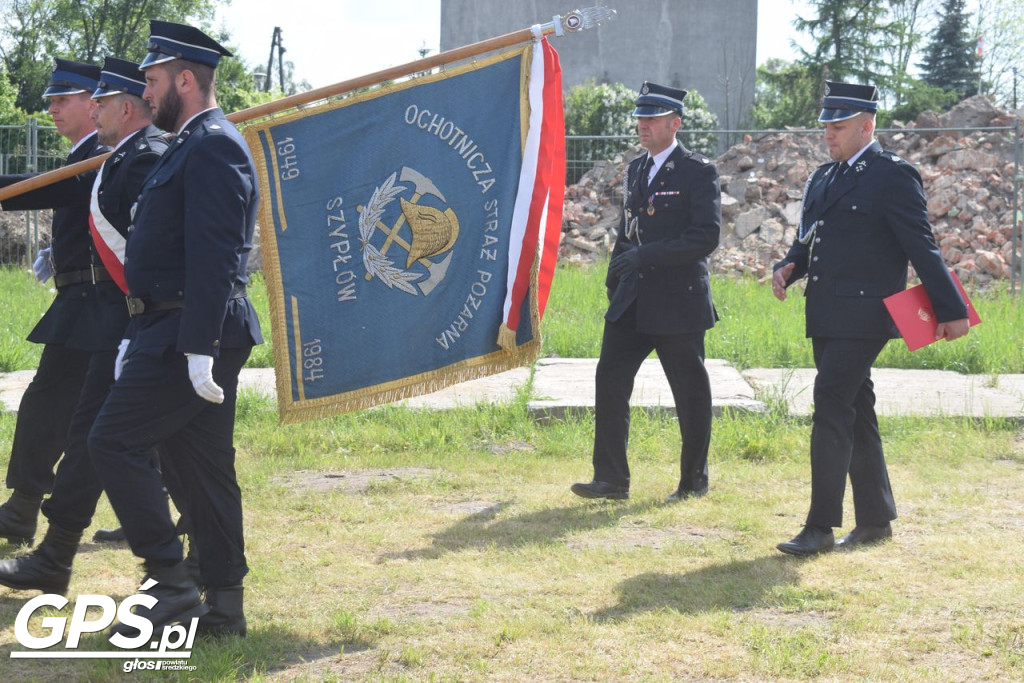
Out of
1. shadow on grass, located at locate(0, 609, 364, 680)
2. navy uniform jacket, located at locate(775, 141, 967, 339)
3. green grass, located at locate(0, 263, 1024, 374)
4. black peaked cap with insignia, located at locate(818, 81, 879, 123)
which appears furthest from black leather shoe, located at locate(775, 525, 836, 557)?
green grass, located at locate(0, 263, 1024, 374)

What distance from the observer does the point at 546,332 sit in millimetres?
10820

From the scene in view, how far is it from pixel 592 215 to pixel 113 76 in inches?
562

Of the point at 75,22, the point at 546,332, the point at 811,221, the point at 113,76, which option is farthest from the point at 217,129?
the point at 75,22

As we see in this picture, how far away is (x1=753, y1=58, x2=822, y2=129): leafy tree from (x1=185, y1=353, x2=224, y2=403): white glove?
→ 3457cm

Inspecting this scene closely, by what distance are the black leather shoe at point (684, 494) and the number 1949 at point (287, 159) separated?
254cm

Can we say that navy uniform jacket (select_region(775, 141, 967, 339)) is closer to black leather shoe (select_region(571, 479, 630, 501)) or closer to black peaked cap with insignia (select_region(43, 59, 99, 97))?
black leather shoe (select_region(571, 479, 630, 501))

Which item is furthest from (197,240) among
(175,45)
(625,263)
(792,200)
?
(792,200)

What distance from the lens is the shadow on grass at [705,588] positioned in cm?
459

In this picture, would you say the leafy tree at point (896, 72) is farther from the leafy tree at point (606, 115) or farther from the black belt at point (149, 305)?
the black belt at point (149, 305)

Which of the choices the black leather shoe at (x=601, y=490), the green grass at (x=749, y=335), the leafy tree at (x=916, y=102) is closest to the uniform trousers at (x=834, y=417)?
the black leather shoe at (x=601, y=490)

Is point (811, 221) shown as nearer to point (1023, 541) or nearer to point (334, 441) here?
point (1023, 541)

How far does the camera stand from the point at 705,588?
4797 mm

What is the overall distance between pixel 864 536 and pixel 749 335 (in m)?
5.14

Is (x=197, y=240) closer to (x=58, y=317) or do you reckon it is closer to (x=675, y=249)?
(x=58, y=317)
